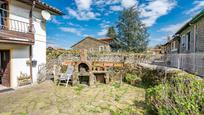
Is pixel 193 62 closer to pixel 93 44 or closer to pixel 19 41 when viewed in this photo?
pixel 19 41

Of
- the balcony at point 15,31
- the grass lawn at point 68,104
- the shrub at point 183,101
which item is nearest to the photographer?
the shrub at point 183,101

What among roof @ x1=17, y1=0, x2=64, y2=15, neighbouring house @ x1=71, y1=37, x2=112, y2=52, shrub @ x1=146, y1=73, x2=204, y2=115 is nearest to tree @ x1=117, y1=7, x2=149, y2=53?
neighbouring house @ x1=71, y1=37, x2=112, y2=52

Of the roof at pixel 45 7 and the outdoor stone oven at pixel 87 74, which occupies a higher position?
the roof at pixel 45 7

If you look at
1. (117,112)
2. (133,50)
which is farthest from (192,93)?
(133,50)

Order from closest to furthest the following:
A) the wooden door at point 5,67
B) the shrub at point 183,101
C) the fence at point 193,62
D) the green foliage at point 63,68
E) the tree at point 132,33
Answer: the shrub at point 183,101 → the fence at point 193,62 → the wooden door at point 5,67 → the green foliage at point 63,68 → the tree at point 132,33

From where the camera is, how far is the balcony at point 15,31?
29.0 feet

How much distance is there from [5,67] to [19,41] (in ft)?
6.42

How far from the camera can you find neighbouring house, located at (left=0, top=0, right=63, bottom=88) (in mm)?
9508

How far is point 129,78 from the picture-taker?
11.7 meters

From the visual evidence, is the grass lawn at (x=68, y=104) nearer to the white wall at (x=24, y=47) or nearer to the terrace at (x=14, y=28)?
the white wall at (x=24, y=47)

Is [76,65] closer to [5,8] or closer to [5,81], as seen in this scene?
[5,81]

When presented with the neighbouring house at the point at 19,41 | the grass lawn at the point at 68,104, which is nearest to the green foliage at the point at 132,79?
the grass lawn at the point at 68,104

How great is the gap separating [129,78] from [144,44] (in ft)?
84.1

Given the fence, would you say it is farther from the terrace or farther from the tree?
the tree
